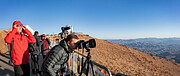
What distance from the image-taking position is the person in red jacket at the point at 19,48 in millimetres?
2705

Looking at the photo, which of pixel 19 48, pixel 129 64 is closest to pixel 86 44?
pixel 19 48

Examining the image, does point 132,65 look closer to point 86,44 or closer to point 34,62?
point 34,62

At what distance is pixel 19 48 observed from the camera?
2.77 m

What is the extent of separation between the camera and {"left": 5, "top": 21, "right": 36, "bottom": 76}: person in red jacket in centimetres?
271

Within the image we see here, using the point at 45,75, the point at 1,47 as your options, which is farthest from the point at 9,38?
the point at 1,47

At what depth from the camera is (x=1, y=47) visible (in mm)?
9477

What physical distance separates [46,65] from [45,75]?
0.74 ft

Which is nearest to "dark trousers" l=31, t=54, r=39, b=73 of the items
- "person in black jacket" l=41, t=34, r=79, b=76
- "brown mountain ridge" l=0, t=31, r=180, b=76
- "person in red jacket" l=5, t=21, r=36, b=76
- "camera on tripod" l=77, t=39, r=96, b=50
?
"person in red jacket" l=5, t=21, r=36, b=76

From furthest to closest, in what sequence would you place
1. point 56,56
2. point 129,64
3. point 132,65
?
point 129,64, point 132,65, point 56,56

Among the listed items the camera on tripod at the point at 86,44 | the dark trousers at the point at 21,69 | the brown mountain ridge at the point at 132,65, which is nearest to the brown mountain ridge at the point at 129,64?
the brown mountain ridge at the point at 132,65

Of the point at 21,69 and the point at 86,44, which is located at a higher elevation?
the point at 86,44

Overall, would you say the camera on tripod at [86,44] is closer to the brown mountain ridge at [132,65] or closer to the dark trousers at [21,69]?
the dark trousers at [21,69]

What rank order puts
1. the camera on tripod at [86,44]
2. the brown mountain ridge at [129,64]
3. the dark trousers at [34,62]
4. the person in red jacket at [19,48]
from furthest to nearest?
1. the brown mountain ridge at [129,64]
2. the dark trousers at [34,62]
3. the person in red jacket at [19,48]
4. the camera on tripod at [86,44]

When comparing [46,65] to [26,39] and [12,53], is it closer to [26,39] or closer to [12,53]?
[12,53]
